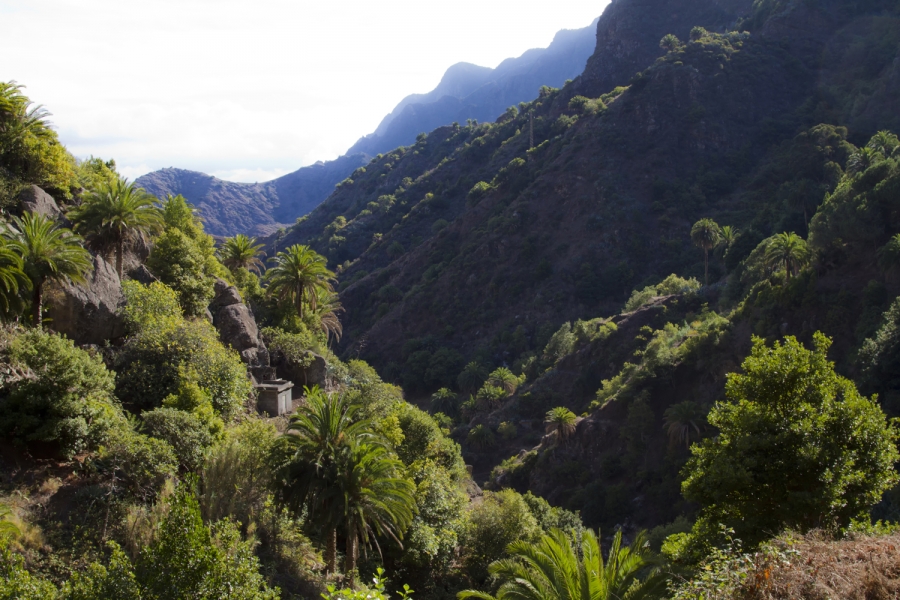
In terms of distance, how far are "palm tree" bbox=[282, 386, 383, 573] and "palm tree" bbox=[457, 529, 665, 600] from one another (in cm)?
488

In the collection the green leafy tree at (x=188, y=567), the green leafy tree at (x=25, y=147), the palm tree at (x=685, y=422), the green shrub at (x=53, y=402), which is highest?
the green leafy tree at (x=25, y=147)

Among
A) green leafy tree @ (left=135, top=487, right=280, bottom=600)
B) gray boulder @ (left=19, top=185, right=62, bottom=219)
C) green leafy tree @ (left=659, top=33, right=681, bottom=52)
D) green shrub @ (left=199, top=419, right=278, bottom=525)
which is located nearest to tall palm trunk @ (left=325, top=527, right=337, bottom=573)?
green shrub @ (left=199, top=419, right=278, bottom=525)

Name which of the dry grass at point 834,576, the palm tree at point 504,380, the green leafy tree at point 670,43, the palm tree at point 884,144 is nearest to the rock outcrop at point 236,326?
the dry grass at point 834,576

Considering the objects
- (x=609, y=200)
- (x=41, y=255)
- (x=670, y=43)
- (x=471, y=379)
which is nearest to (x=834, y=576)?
(x=41, y=255)

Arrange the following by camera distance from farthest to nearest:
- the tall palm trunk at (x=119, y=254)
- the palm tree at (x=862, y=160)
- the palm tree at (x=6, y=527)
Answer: the palm tree at (x=862, y=160)
the tall palm trunk at (x=119, y=254)
the palm tree at (x=6, y=527)

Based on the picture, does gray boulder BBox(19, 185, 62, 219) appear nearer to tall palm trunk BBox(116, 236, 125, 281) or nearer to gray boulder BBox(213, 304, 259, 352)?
tall palm trunk BBox(116, 236, 125, 281)

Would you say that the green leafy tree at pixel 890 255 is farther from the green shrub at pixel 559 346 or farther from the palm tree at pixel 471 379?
the palm tree at pixel 471 379

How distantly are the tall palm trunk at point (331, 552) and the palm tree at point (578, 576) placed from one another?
199 inches

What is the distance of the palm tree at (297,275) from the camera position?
35438 mm

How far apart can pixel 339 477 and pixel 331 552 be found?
3.41m

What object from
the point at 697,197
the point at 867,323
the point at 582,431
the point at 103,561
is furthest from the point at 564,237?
the point at 103,561

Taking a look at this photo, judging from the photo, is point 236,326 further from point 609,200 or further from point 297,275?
point 609,200

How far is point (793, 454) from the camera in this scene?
537 inches

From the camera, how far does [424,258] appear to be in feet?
304
